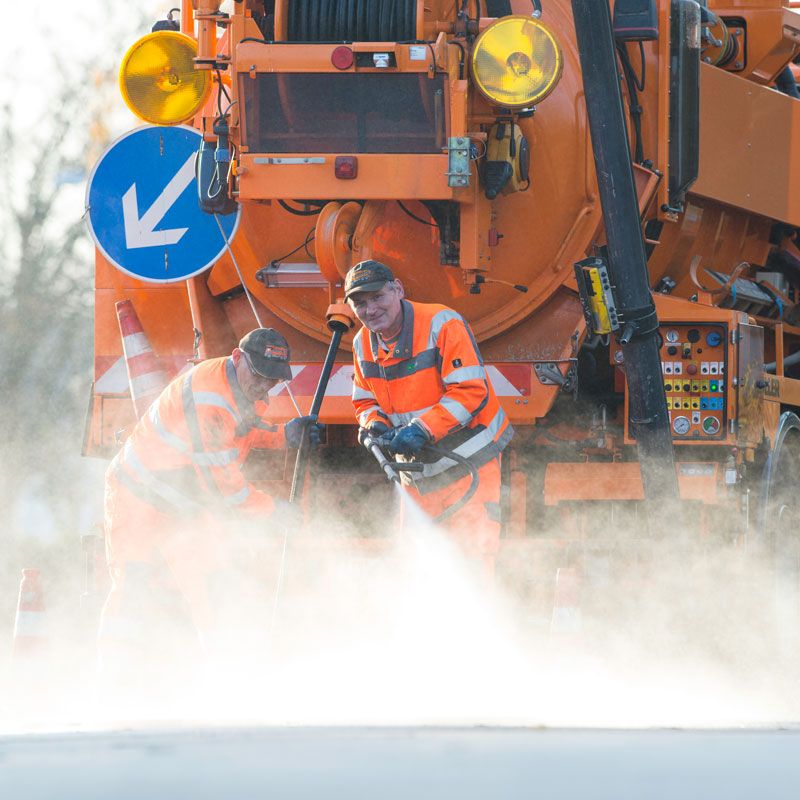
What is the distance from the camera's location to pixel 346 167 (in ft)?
19.1

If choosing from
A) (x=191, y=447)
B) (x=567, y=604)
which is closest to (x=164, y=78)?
(x=191, y=447)

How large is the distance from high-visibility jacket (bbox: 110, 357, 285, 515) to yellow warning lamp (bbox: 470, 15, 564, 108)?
1333 mm

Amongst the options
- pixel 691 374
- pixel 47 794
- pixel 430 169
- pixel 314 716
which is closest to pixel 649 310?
pixel 691 374

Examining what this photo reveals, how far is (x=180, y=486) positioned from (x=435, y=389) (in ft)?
3.17

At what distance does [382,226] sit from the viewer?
621 cm

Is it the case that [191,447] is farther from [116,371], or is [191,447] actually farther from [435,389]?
[116,371]

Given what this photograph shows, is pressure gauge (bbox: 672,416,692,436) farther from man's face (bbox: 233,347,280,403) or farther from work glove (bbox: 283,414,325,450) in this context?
man's face (bbox: 233,347,280,403)

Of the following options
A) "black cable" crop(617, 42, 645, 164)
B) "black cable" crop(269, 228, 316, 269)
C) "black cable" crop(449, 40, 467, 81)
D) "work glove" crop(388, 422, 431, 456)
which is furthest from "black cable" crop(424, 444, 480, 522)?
"black cable" crop(617, 42, 645, 164)

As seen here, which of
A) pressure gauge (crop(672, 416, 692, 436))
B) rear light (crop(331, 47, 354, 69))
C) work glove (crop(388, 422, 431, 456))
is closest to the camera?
work glove (crop(388, 422, 431, 456))

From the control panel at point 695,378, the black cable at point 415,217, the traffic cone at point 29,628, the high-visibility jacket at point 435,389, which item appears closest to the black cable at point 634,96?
the control panel at point 695,378

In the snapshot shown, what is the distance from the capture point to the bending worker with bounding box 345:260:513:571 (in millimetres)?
5594

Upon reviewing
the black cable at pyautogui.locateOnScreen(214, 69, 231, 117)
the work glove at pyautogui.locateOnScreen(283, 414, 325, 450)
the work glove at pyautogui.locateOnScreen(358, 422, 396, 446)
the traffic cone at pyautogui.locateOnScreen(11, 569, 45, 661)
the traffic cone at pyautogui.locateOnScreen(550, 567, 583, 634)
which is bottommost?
the traffic cone at pyautogui.locateOnScreen(11, 569, 45, 661)

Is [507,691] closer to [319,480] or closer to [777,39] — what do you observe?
[319,480]

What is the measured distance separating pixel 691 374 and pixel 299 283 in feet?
5.07
